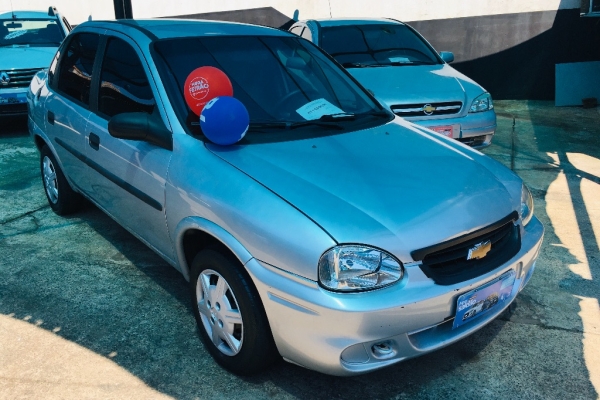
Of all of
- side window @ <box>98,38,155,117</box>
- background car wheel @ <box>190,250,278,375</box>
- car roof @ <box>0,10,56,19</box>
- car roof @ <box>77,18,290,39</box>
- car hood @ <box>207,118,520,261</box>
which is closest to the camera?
car hood @ <box>207,118,520,261</box>

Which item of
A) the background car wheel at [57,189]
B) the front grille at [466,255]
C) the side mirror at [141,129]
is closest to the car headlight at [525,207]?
the front grille at [466,255]

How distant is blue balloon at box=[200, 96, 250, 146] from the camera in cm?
289

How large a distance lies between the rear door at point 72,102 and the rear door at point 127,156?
175mm

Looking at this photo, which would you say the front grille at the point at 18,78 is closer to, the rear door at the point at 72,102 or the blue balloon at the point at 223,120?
the rear door at the point at 72,102

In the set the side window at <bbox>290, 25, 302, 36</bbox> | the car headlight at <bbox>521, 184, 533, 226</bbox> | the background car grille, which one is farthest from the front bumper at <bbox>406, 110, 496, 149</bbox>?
the background car grille

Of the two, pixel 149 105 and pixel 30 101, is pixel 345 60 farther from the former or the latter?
pixel 149 105

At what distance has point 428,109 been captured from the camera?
604 centimetres

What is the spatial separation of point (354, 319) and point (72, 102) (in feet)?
9.20

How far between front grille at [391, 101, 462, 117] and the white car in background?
4.72m

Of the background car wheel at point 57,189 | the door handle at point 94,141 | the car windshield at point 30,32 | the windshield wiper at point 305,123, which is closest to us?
the windshield wiper at point 305,123

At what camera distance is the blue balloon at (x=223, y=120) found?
289 cm

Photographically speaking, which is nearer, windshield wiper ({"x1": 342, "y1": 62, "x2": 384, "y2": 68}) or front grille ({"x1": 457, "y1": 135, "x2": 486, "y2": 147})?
front grille ({"x1": 457, "y1": 135, "x2": 486, "y2": 147})

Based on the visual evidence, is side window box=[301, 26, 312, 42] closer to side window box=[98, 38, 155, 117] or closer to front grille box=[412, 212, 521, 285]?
side window box=[98, 38, 155, 117]

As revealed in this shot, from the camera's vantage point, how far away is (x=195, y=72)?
3.16 metres
